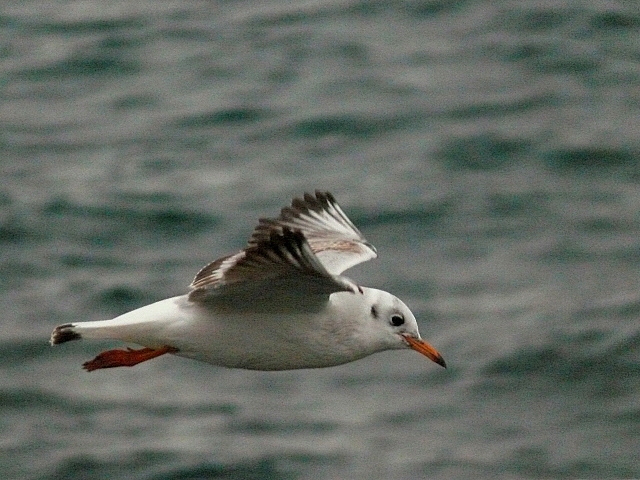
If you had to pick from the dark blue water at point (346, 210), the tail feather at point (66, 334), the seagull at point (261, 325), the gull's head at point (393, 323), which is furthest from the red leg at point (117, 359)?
the dark blue water at point (346, 210)

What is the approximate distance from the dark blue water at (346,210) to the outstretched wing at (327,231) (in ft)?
15.8

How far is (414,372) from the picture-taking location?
1702cm

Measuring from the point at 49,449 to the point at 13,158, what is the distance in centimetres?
581

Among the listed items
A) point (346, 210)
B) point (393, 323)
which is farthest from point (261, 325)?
point (346, 210)

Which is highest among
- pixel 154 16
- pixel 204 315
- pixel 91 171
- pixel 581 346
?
pixel 154 16

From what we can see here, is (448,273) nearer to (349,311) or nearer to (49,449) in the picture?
(49,449)

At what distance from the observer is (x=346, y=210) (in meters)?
18.7

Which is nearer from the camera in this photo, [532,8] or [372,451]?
[372,451]

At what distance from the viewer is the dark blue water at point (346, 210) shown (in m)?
16.1

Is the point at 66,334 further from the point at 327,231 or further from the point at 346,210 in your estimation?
the point at 346,210

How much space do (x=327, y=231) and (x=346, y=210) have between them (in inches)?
301

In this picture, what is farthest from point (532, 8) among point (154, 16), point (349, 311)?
point (349, 311)

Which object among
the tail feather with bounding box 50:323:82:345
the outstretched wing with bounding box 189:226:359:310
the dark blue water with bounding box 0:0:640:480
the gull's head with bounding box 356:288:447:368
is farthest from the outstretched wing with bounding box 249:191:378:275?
the dark blue water with bounding box 0:0:640:480

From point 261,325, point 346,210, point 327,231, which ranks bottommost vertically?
point 261,325
